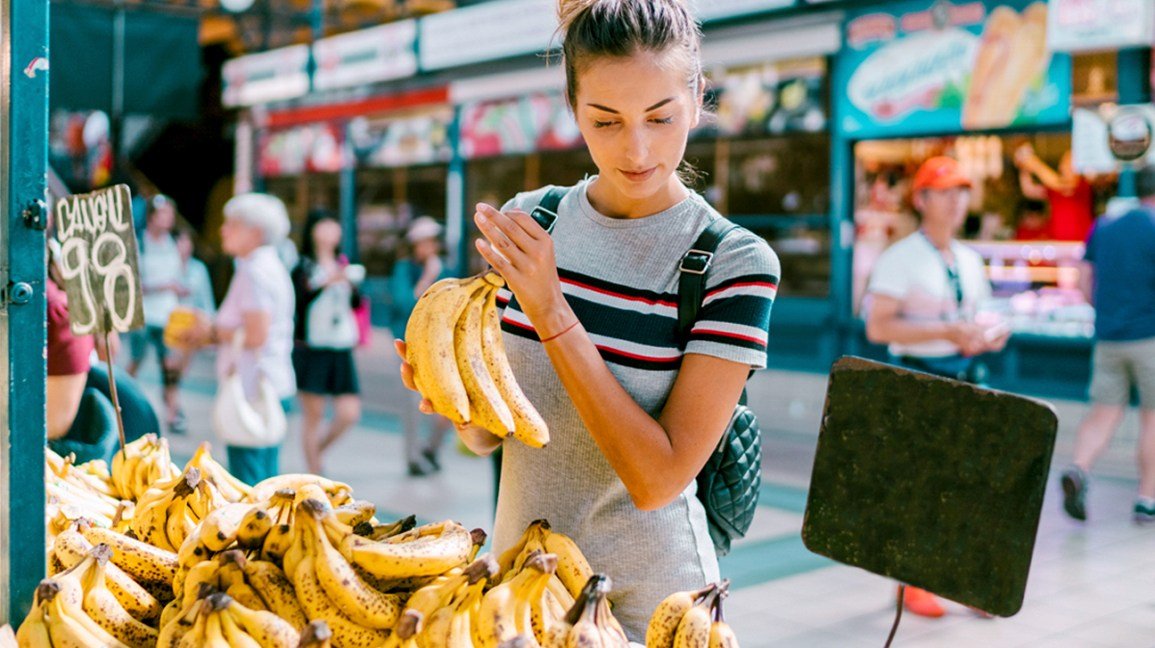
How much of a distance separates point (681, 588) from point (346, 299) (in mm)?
5714

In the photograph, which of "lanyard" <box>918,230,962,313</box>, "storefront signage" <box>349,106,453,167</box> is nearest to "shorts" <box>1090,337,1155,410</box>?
"lanyard" <box>918,230,962,313</box>

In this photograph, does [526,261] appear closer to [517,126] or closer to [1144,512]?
[1144,512]

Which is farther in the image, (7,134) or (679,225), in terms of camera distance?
(679,225)

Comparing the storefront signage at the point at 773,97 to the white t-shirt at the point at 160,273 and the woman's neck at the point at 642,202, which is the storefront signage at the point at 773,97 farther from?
the woman's neck at the point at 642,202

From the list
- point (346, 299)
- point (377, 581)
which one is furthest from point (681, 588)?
point (346, 299)

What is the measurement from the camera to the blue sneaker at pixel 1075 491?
21.8 feet

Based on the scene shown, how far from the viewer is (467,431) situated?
200 cm

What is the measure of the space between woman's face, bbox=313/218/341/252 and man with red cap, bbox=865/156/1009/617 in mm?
3726

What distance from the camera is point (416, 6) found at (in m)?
16.4

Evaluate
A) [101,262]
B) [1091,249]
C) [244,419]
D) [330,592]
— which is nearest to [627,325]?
[330,592]

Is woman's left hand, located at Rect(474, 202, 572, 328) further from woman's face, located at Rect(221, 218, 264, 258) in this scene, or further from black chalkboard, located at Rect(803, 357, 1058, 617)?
woman's face, located at Rect(221, 218, 264, 258)

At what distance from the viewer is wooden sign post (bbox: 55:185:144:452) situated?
2326 millimetres

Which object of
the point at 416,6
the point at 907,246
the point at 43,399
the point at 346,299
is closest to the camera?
the point at 43,399

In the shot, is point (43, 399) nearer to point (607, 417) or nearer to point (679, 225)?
point (607, 417)
